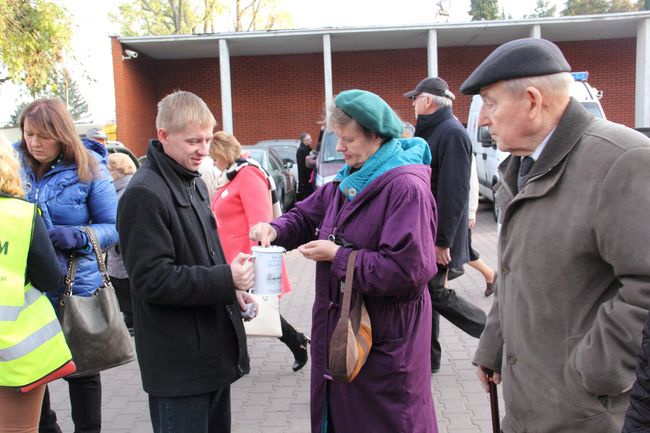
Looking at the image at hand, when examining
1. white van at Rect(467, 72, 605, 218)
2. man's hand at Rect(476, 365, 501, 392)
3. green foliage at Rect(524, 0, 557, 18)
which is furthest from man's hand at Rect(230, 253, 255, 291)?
green foliage at Rect(524, 0, 557, 18)

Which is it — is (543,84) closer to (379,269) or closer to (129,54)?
(379,269)

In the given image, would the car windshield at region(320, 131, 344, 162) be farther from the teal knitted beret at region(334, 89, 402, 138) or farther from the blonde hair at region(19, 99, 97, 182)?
the teal knitted beret at region(334, 89, 402, 138)

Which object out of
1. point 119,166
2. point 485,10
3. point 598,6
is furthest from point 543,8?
point 119,166

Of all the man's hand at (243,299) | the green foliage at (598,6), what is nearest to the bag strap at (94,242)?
the man's hand at (243,299)

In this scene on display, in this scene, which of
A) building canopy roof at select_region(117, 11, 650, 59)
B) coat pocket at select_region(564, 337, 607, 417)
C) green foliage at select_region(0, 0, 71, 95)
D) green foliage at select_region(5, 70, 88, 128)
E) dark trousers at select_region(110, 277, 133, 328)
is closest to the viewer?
coat pocket at select_region(564, 337, 607, 417)

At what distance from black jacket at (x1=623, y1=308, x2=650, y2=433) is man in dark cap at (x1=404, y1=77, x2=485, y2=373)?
3095 millimetres

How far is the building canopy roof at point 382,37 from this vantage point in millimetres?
18312

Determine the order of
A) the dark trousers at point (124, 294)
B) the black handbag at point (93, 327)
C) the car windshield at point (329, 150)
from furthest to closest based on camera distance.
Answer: the car windshield at point (329, 150), the dark trousers at point (124, 294), the black handbag at point (93, 327)

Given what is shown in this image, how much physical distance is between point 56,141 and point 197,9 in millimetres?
36734

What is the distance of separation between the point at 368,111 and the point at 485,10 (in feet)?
152

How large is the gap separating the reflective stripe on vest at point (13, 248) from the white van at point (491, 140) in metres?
8.89

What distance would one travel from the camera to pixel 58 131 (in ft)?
11.3

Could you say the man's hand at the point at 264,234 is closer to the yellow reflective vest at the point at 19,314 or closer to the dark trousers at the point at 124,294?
the yellow reflective vest at the point at 19,314

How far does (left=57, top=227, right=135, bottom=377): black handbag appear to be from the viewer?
131 inches
